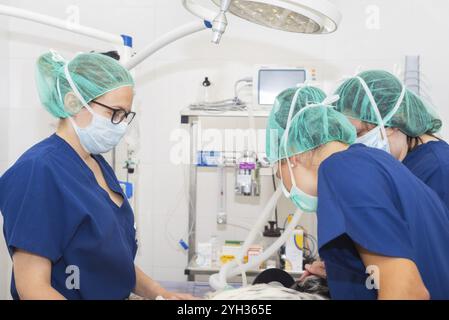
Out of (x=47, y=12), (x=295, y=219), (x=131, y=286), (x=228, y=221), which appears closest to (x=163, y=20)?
(x=47, y=12)

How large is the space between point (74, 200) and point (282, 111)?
0.61m

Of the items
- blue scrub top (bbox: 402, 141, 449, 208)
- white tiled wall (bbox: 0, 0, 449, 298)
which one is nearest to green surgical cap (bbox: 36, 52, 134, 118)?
blue scrub top (bbox: 402, 141, 449, 208)

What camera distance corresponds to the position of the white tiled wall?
97.7 inches

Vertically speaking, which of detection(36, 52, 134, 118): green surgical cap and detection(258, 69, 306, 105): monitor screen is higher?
detection(258, 69, 306, 105): monitor screen

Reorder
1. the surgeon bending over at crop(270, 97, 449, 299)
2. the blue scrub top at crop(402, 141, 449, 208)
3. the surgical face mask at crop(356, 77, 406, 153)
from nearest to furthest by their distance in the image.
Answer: the surgeon bending over at crop(270, 97, 449, 299) < the surgical face mask at crop(356, 77, 406, 153) < the blue scrub top at crop(402, 141, 449, 208)

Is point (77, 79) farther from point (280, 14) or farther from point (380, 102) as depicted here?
point (380, 102)

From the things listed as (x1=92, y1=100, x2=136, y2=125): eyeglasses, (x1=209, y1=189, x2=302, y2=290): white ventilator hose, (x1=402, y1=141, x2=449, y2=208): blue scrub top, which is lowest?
(x1=209, y1=189, x2=302, y2=290): white ventilator hose

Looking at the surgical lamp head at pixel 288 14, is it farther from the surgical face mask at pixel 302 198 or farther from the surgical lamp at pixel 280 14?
the surgical face mask at pixel 302 198

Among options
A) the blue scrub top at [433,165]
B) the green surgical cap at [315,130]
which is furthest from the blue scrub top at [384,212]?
the blue scrub top at [433,165]

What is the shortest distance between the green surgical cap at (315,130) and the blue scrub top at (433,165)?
0.42m

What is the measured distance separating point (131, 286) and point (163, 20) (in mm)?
1665

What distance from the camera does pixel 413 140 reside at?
1.54 m

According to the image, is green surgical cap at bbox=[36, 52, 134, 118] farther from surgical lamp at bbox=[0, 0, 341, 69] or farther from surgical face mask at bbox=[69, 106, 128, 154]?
surgical lamp at bbox=[0, 0, 341, 69]

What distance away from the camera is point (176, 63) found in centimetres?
258
